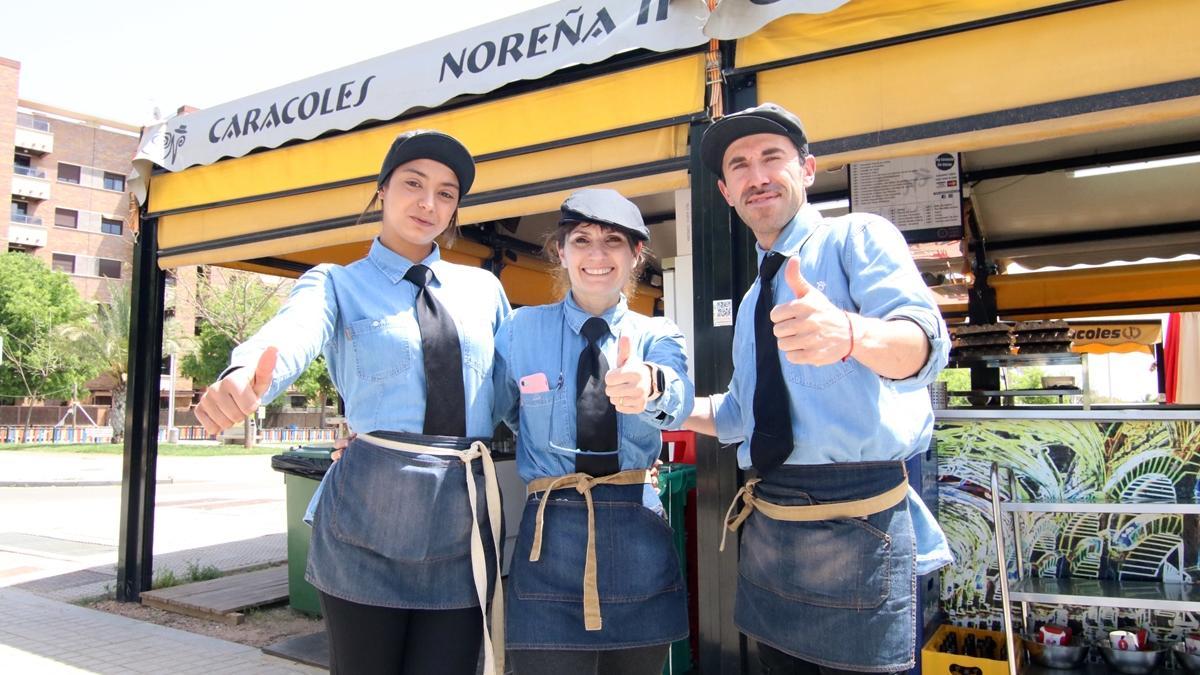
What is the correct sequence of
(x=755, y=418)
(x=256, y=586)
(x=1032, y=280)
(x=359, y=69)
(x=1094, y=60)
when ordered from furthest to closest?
(x=1032, y=280)
(x=256, y=586)
(x=359, y=69)
(x=1094, y=60)
(x=755, y=418)

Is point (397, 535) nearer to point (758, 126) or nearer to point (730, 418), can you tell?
point (730, 418)

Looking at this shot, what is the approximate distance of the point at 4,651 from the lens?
4.42 m

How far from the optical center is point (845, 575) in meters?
1.63

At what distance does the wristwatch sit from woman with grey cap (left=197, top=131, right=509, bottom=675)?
1.64ft

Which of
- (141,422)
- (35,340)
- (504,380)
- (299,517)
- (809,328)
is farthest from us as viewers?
(35,340)

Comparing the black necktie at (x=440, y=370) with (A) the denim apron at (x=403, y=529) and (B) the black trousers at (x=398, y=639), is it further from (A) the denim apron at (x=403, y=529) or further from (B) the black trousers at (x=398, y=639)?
(B) the black trousers at (x=398, y=639)

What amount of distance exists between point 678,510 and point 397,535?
1.96 metres

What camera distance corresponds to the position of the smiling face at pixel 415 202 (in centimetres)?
201

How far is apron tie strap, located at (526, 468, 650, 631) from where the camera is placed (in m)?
1.88

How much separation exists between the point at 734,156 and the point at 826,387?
592 millimetres

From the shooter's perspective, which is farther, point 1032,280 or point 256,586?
point 1032,280

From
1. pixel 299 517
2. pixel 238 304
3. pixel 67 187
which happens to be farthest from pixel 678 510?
pixel 67 187

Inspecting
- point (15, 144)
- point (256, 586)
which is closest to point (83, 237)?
point (15, 144)

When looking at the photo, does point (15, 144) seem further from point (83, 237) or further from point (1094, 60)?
point (1094, 60)
